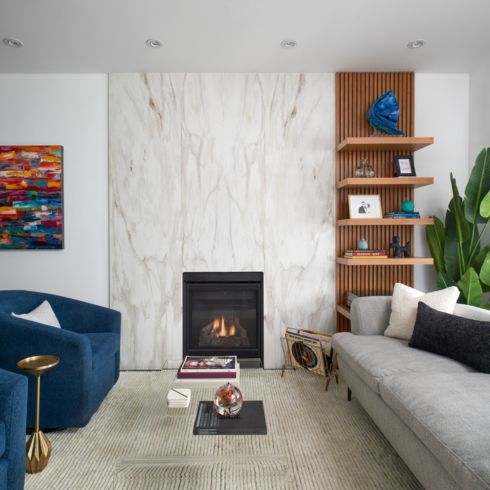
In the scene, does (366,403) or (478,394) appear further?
(366,403)

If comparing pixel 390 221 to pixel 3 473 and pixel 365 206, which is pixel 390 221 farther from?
pixel 3 473

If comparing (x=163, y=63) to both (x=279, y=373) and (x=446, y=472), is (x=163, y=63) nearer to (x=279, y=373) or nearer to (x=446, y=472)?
(x=279, y=373)

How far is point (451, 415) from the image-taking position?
5.14ft

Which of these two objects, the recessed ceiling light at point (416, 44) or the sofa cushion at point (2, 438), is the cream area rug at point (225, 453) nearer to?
the sofa cushion at point (2, 438)

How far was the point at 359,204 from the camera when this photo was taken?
139 inches

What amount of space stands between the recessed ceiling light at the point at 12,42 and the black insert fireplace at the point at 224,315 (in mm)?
2193

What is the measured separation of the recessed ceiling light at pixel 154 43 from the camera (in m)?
2.98

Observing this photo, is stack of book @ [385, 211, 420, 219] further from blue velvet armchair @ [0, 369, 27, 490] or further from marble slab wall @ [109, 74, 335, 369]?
blue velvet armchair @ [0, 369, 27, 490]

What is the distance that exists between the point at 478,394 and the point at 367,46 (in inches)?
101

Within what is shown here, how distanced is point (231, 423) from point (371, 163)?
2603 millimetres

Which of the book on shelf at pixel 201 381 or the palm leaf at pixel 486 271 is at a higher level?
the palm leaf at pixel 486 271

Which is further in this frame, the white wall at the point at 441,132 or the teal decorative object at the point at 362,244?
the white wall at the point at 441,132

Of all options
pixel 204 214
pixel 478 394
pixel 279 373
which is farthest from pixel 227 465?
pixel 204 214

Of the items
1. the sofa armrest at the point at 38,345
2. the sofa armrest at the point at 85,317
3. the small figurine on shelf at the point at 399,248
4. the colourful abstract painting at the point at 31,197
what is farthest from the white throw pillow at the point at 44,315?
the small figurine on shelf at the point at 399,248
